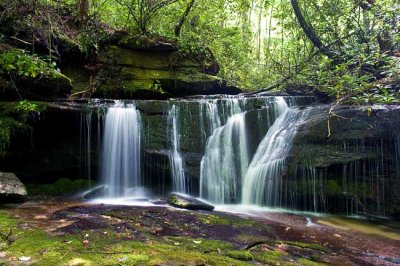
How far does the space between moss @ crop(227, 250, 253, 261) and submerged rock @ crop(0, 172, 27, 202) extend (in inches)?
163

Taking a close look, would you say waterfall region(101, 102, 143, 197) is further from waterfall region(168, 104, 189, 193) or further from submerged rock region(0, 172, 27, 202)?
submerged rock region(0, 172, 27, 202)

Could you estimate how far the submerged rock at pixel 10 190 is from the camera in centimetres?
572

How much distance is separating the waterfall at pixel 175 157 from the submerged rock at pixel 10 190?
3.39 meters

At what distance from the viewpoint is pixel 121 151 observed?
325 inches

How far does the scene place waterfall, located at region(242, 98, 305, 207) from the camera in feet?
24.9

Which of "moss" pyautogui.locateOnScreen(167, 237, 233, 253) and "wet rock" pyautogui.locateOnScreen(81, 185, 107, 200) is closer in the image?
"moss" pyautogui.locateOnScreen(167, 237, 233, 253)

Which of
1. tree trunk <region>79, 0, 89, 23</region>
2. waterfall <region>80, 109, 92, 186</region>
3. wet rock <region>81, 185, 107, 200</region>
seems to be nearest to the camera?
wet rock <region>81, 185, 107, 200</region>

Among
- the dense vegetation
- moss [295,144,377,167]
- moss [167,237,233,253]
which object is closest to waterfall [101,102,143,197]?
the dense vegetation

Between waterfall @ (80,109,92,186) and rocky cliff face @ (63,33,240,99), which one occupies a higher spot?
rocky cliff face @ (63,33,240,99)

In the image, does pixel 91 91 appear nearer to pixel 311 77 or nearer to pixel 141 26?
pixel 141 26

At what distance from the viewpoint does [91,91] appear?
9.98 metres

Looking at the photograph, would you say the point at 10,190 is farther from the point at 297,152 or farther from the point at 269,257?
the point at 297,152

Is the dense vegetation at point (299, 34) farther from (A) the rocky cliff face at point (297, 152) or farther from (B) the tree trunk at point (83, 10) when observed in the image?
(A) the rocky cliff face at point (297, 152)

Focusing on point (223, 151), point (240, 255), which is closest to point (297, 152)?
point (223, 151)
